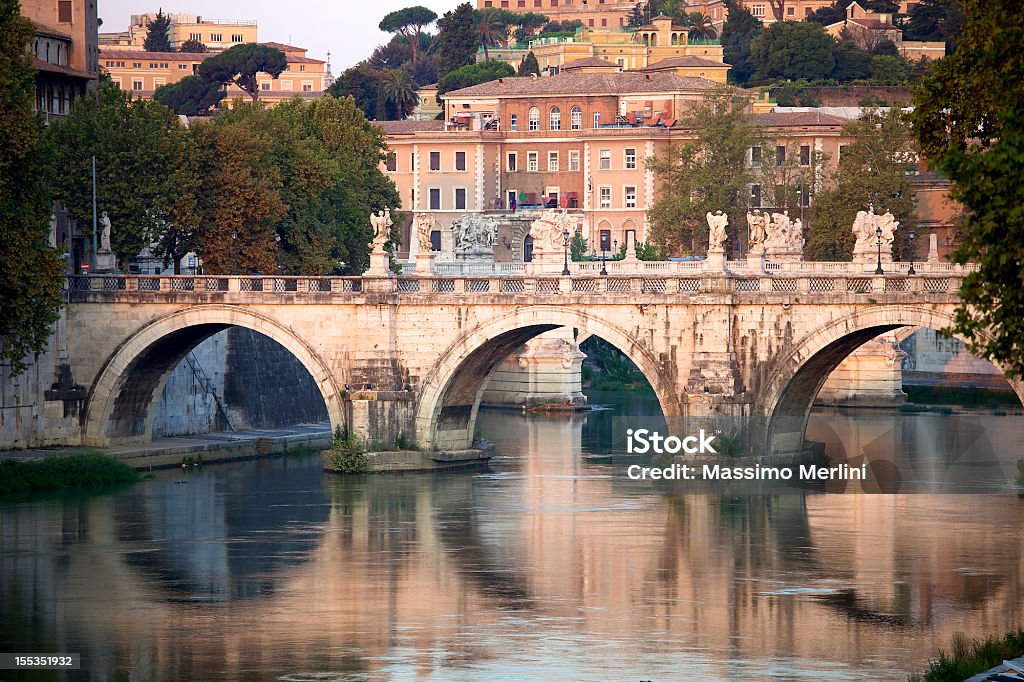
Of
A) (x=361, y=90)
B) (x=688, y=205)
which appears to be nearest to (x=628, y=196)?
(x=688, y=205)

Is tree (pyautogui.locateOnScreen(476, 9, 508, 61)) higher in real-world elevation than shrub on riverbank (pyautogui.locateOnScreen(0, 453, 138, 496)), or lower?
higher

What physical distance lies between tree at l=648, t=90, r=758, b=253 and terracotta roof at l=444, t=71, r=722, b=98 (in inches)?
601

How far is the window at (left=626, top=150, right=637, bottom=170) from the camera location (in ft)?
352

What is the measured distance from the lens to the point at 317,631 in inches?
1476

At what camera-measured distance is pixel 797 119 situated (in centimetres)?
10075

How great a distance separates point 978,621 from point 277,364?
3557cm

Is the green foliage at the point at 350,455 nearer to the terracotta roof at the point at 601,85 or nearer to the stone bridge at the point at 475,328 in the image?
the stone bridge at the point at 475,328

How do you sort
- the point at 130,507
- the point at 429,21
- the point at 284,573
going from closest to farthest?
1. the point at 284,573
2. the point at 130,507
3. the point at 429,21

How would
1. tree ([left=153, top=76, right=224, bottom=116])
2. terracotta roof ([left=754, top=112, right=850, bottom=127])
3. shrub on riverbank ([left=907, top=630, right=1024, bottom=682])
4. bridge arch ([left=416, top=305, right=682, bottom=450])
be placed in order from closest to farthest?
1. shrub on riverbank ([left=907, top=630, right=1024, bottom=682])
2. bridge arch ([left=416, top=305, right=682, bottom=450])
3. terracotta roof ([left=754, top=112, right=850, bottom=127])
4. tree ([left=153, top=76, right=224, bottom=116])

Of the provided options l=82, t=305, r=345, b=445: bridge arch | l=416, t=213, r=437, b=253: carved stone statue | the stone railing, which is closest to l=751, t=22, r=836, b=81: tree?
the stone railing

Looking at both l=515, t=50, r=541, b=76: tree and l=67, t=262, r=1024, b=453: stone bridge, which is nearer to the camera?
l=67, t=262, r=1024, b=453: stone bridge

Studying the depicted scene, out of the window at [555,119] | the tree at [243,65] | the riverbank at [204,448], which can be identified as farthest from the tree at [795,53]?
the riverbank at [204,448]

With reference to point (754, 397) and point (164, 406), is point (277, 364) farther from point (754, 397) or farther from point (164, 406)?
point (754, 397)

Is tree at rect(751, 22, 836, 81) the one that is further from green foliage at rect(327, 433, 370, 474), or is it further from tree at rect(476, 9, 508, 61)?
green foliage at rect(327, 433, 370, 474)
